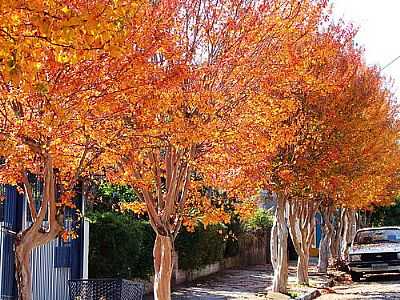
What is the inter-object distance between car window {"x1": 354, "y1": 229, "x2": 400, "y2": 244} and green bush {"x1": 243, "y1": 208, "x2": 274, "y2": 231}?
239 inches

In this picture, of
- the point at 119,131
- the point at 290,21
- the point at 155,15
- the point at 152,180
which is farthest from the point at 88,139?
the point at 290,21

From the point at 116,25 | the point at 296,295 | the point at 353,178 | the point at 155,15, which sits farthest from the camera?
the point at 353,178

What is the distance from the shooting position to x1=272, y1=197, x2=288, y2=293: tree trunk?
18.0 m

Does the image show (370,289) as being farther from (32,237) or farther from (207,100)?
(32,237)

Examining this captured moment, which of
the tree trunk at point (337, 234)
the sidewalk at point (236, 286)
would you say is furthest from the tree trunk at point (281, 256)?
the tree trunk at point (337, 234)

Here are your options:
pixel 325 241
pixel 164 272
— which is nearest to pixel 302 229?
pixel 325 241

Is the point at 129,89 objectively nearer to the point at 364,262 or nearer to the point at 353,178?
the point at 353,178

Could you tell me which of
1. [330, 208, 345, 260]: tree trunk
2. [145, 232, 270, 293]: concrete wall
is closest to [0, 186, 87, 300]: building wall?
[145, 232, 270, 293]: concrete wall

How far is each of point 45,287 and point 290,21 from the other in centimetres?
637

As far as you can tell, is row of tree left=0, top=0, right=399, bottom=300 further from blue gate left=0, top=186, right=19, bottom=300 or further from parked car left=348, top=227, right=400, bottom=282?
parked car left=348, top=227, right=400, bottom=282

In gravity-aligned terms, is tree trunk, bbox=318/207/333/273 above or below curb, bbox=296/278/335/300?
above

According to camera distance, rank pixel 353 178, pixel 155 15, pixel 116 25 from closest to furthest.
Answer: pixel 116 25
pixel 155 15
pixel 353 178

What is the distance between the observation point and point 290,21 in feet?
38.5

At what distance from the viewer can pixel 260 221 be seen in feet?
115
